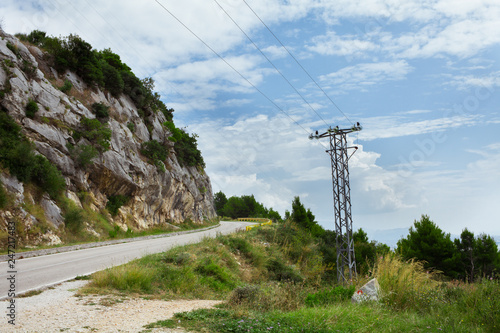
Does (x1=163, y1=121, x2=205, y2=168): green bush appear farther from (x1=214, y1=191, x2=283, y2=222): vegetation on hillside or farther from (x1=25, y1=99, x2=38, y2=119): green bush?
(x1=214, y1=191, x2=283, y2=222): vegetation on hillside

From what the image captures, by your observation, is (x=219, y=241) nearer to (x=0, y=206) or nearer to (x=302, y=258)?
(x=302, y=258)

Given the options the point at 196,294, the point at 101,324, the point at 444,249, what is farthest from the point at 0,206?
the point at 444,249

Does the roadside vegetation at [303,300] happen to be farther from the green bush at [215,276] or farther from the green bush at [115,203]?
the green bush at [115,203]

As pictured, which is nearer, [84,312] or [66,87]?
[84,312]

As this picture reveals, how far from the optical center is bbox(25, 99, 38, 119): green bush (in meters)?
23.6

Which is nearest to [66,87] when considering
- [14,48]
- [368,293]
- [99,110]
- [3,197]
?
[99,110]

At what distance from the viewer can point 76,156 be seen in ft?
86.8

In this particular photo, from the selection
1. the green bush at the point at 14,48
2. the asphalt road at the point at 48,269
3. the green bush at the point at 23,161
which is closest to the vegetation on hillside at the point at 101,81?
the green bush at the point at 23,161

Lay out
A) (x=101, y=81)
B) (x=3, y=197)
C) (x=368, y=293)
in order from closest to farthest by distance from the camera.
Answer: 1. (x=368, y=293)
2. (x=3, y=197)
3. (x=101, y=81)

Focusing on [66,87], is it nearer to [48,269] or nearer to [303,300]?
[48,269]

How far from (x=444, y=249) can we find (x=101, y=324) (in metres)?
32.7

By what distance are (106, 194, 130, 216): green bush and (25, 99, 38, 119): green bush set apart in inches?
372

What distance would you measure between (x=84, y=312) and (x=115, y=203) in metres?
25.2

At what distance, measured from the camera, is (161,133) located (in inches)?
1727
